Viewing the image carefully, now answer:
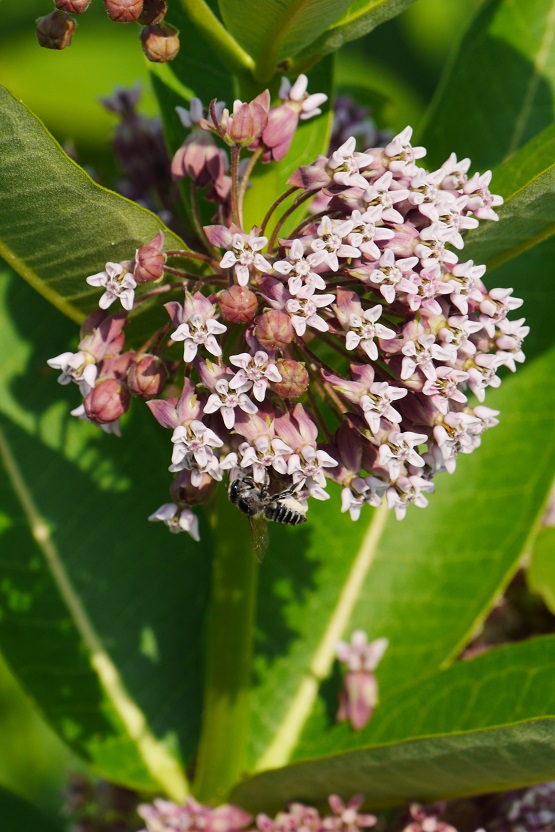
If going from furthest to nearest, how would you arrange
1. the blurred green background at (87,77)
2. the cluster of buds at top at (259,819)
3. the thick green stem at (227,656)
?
the blurred green background at (87,77)
the cluster of buds at top at (259,819)
the thick green stem at (227,656)

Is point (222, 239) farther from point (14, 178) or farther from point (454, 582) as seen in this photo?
point (454, 582)

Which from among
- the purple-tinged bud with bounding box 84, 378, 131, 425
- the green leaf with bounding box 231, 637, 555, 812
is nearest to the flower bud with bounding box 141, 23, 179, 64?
the purple-tinged bud with bounding box 84, 378, 131, 425

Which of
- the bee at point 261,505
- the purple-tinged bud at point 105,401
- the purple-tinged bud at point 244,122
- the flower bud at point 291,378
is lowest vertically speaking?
the bee at point 261,505

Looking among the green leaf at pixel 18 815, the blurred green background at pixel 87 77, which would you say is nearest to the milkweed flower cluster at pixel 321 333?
the green leaf at pixel 18 815

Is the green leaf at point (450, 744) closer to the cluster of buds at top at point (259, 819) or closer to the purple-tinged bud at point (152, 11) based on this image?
the cluster of buds at top at point (259, 819)

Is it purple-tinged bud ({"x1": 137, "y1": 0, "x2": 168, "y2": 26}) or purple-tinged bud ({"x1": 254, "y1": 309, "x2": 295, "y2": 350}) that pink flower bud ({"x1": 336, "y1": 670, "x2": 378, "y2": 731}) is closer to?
purple-tinged bud ({"x1": 254, "y1": 309, "x2": 295, "y2": 350})

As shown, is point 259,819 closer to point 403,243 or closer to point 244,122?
point 403,243
